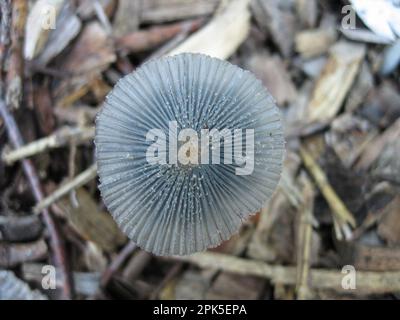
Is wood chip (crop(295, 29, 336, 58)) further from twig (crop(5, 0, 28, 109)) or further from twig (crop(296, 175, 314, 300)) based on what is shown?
twig (crop(5, 0, 28, 109))

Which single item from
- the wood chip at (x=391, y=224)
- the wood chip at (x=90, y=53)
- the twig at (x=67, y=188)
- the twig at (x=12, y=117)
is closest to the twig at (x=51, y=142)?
the twig at (x=12, y=117)

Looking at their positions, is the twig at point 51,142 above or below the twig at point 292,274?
above

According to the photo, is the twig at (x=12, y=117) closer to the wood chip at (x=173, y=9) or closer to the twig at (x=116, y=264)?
the twig at (x=116, y=264)

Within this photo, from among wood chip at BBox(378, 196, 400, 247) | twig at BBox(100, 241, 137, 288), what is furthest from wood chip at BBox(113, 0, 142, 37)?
wood chip at BBox(378, 196, 400, 247)
